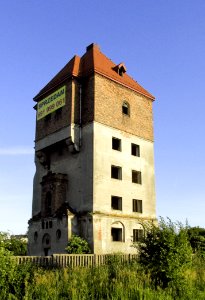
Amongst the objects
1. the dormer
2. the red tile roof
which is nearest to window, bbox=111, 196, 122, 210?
the red tile roof

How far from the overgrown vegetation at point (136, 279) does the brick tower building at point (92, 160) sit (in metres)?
14.0

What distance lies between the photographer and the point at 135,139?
36500 mm

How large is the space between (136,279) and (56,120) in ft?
74.5

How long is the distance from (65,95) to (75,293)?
23.9 m

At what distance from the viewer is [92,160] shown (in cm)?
3175

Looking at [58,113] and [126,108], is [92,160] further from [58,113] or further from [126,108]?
[126,108]

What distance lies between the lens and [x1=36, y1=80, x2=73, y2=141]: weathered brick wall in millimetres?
33997

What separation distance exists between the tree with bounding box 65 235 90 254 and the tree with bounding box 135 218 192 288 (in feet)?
44.3

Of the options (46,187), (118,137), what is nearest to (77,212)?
(46,187)

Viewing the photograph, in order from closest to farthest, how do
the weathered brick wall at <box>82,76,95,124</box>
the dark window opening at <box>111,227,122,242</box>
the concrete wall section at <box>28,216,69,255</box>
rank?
the concrete wall section at <box>28,216,69,255</box>, the dark window opening at <box>111,227,122,242</box>, the weathered brick wall at <box>82,76,95,124</box>

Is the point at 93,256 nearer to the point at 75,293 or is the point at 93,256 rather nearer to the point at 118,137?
the point at 75,293

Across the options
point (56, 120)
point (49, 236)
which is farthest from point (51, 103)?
point (49, 236)

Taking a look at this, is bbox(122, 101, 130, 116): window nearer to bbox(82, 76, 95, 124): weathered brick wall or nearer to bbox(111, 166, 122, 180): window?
bbox(82, 76, 95, 124): weathered brick wall

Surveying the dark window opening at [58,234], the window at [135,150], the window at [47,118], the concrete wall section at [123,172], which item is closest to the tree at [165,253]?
the concrete wall section at [123,172]
